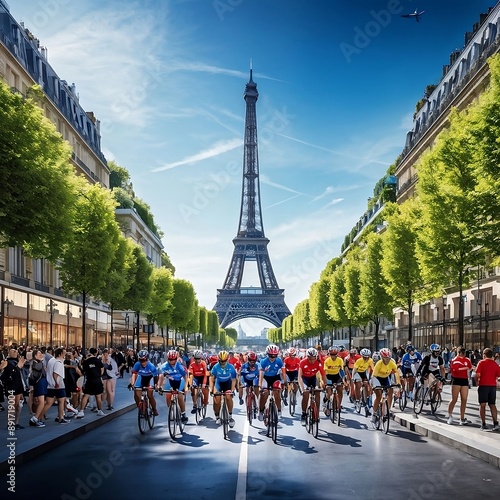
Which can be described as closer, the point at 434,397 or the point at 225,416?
the point at 225,416

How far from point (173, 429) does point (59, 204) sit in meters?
9.01

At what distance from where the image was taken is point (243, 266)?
170000 millimetres

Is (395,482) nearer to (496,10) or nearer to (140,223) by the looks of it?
(496,10)

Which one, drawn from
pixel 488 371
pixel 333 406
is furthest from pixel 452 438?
pixel 333 406

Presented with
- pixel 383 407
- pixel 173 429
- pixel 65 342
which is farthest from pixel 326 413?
pixel 65 342

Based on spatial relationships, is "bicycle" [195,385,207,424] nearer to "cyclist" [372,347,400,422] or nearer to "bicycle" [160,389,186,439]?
"bicycle" [160,389,186,439]

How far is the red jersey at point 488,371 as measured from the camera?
1844 centimetres

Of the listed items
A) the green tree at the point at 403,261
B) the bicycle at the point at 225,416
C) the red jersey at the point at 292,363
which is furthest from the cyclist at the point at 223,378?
the green tree at the point at 403,261

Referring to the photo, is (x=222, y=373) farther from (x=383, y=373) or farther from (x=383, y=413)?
(x=383, y=413)

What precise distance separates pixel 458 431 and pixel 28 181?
13.1 m

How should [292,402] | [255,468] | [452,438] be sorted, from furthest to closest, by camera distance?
[292,402] → [452,438] → [255,468]

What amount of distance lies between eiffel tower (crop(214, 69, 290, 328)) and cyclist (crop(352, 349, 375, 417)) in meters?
138
